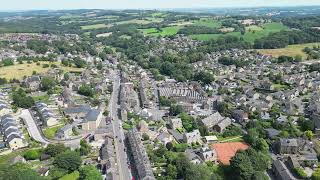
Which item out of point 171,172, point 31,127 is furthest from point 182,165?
point 31,127

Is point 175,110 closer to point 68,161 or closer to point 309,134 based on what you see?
point 309,134

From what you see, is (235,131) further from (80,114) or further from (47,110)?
(47,110)

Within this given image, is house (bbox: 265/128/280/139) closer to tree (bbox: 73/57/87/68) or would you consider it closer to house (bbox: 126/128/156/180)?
house (bbox: 126/128/156/180)

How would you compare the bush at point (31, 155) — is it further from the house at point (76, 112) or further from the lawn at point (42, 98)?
the lawn at point (42, 98)

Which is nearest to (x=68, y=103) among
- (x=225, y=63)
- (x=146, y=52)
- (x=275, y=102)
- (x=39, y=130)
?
(x=39, y=130)

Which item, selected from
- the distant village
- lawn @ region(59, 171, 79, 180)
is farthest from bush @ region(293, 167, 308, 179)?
lawn @ region(59, 171, 79, 180)
